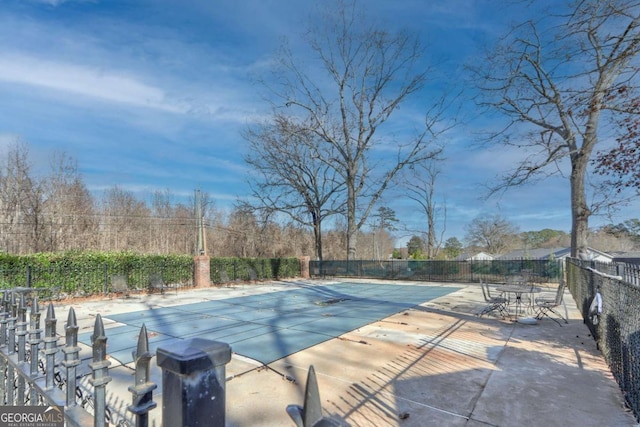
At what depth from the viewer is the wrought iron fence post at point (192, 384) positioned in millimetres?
1172

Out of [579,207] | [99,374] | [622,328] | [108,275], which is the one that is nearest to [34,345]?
[99,374]


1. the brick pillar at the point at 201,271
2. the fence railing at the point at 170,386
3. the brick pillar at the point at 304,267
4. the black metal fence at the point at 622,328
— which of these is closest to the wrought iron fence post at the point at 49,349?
the fence railing at the point at 170,386

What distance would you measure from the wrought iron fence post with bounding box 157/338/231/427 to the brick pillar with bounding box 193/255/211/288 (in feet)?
52.7

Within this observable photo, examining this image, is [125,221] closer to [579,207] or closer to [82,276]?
[82,276]

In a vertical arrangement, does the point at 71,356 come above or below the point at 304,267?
above

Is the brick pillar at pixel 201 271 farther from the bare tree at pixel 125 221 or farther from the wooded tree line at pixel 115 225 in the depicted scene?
the bare tree at pixel 125 221

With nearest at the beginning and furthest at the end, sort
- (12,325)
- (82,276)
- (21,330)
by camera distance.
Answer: (21,330) < (12,325) < (82,276)

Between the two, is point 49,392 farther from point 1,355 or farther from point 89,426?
point 1,355

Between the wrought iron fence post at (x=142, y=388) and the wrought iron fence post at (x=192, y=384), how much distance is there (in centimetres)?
20

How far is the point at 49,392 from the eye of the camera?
6.31ft

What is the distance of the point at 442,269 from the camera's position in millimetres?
20172

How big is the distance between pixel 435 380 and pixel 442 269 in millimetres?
16733

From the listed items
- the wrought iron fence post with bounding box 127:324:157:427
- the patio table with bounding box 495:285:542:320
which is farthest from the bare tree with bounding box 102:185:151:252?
the wrought iron fence post with bounding box 127:324:157:427

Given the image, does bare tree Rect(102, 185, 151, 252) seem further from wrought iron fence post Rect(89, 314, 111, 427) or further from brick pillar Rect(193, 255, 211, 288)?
wrought iron fence post Rect(89, 314, 111, 427)
